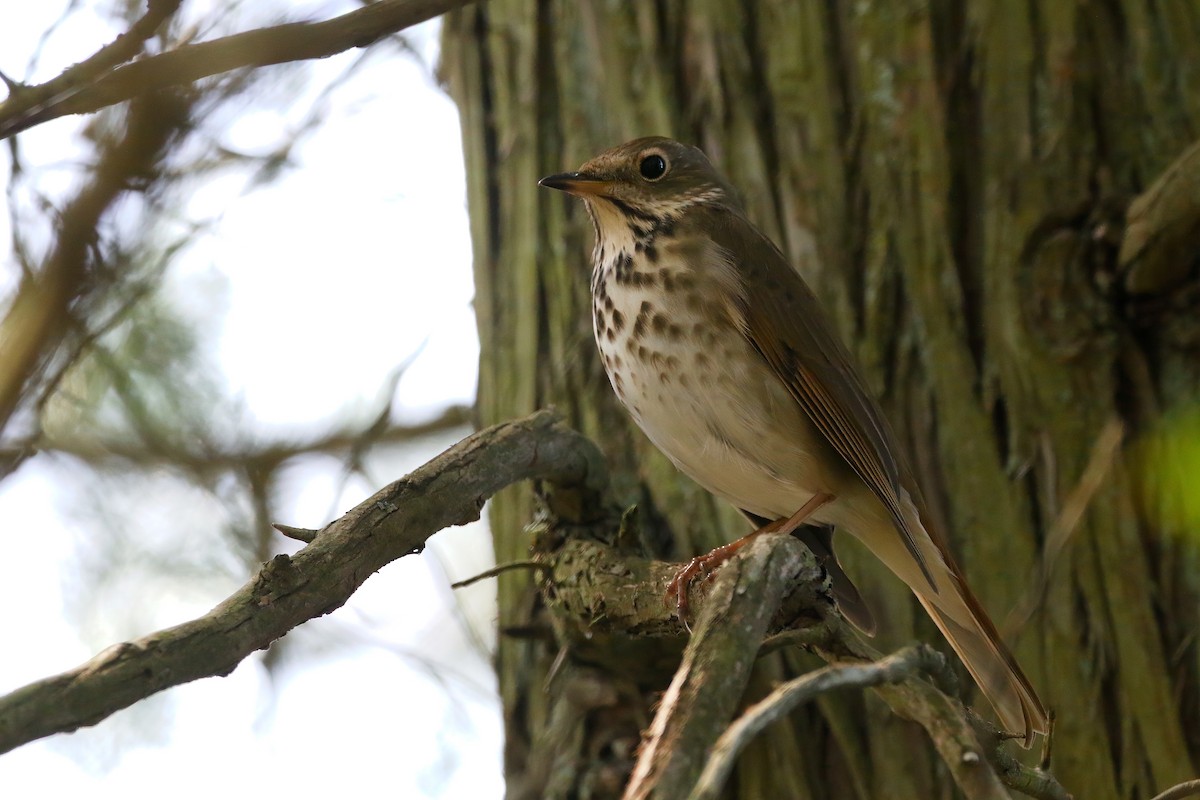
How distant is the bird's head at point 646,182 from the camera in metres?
3.66

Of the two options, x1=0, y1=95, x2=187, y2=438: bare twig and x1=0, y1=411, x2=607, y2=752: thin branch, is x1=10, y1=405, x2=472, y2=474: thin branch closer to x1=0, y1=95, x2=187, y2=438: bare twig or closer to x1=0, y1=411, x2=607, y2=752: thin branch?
x1=0, y1=411, x2=607, y2=752: thin branch

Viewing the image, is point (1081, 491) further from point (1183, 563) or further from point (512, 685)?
point (512, 685)

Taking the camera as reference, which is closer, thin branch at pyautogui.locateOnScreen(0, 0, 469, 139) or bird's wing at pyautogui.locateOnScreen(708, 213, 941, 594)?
thin branch at pyautogui.locateOnScreen(0, 0, 469, 139)

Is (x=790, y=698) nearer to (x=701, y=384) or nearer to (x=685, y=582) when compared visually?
(x=685, y=582)

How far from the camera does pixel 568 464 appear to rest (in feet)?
9.88

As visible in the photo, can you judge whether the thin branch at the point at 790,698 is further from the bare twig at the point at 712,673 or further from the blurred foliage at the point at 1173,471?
the blurred foliage at the point at 1173,471

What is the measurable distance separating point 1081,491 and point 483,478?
1.44 metres

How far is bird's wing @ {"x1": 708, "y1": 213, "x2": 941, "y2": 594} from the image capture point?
11.1 ft

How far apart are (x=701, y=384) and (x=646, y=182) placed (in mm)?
706

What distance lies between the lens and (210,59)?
6.72ft

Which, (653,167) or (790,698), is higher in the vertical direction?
(653,167)

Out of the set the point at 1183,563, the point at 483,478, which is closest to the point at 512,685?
the point at 483,478

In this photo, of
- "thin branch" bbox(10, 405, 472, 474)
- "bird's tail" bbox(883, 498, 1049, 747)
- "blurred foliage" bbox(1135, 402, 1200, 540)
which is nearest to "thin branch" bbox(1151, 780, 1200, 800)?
"bird's tail" bbox(883, 498, 1049, 747)

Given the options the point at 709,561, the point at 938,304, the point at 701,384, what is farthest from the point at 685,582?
the point at 938,304
